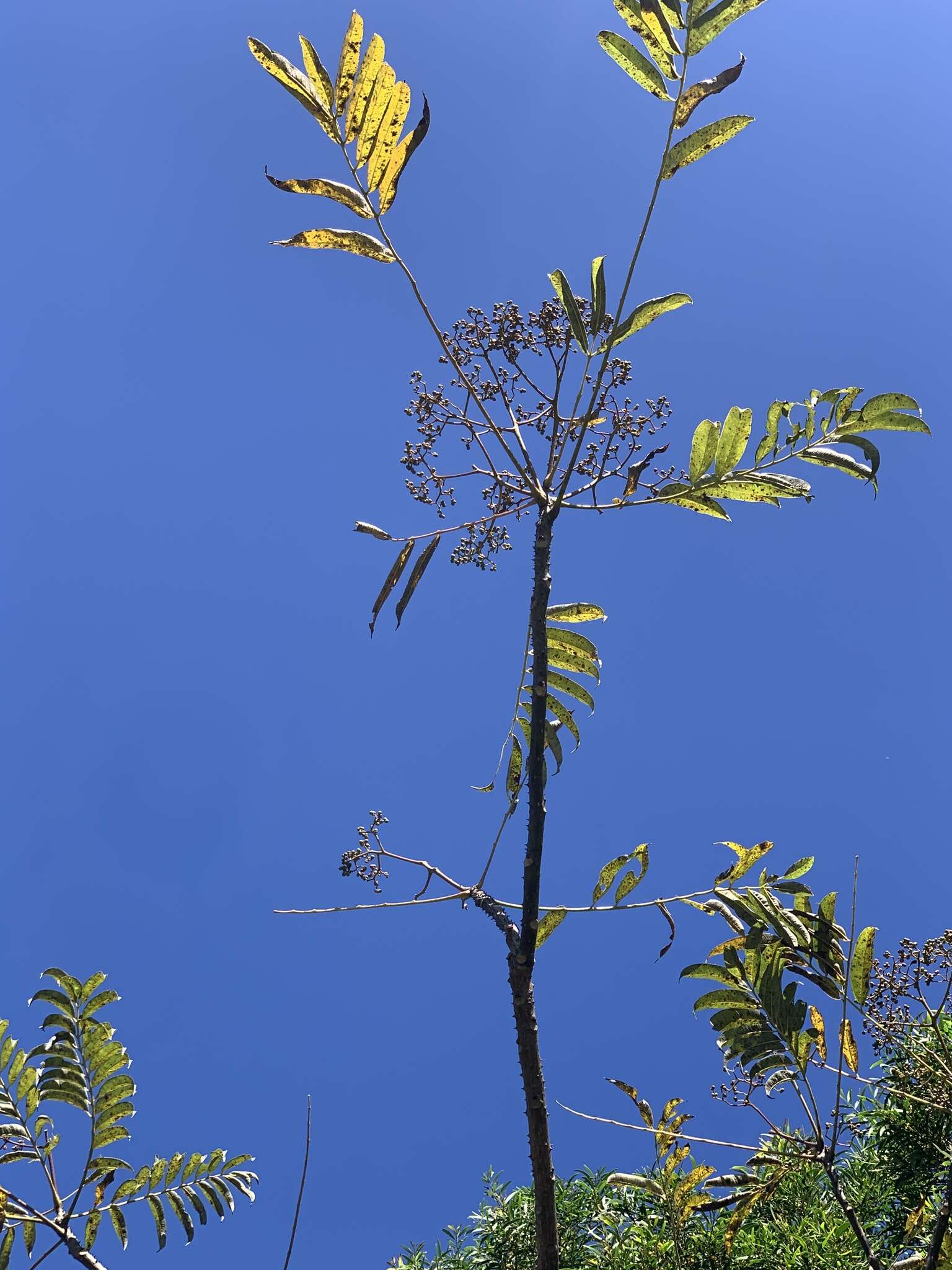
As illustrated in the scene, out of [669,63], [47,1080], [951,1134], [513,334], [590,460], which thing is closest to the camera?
[669,63]

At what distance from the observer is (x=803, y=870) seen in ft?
8.49

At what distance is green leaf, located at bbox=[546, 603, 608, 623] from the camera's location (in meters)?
2.71

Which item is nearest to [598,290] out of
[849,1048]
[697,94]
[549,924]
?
[697,94]

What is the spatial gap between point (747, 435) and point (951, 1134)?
2.72 meters

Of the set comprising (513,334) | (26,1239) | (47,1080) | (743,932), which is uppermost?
(513,334)

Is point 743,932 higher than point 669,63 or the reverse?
the reverse

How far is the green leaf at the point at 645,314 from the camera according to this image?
6.95 feet

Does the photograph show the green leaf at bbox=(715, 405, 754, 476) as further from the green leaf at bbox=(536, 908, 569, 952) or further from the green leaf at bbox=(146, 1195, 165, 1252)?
the green leaf at bbox=(146, 1195, 165, 1252)

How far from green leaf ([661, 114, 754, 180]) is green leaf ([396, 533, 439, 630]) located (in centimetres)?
90

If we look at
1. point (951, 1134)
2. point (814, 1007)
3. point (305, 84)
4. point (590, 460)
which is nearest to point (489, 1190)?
point (951, 1134)

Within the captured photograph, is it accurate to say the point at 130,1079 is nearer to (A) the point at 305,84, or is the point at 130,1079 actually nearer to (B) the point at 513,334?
(B) the point at 513,334

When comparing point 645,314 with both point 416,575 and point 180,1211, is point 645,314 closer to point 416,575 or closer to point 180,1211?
point 416,575

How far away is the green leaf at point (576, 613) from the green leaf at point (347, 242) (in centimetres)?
97

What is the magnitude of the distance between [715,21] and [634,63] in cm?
16
